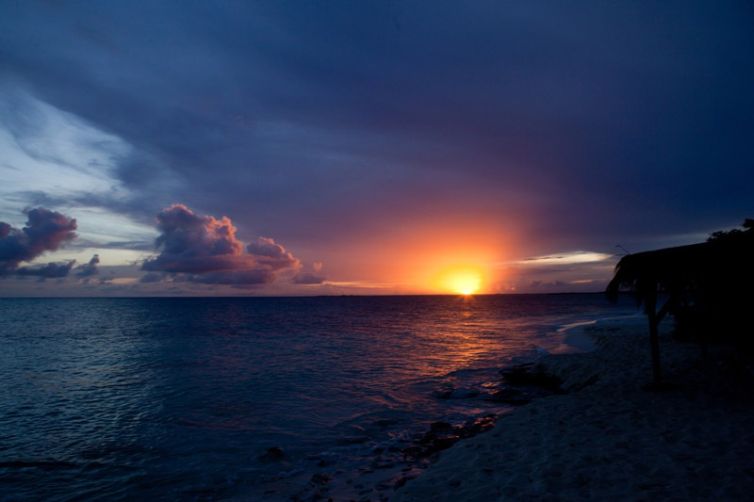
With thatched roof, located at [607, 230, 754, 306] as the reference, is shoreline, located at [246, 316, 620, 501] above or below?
below

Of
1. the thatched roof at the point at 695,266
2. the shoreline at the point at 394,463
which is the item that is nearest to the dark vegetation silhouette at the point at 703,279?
the thatched roof at the point at 695,266

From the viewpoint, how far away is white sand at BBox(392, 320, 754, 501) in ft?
21.7

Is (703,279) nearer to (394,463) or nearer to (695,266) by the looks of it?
(695,266)

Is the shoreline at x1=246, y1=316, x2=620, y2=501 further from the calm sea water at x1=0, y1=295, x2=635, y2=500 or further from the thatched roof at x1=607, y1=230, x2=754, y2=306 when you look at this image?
the thatched roof at x1=607, y1=230, x2=754, y2=306

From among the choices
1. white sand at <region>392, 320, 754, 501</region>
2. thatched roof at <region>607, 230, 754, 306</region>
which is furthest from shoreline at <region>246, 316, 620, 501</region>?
thatched roof at <region>607, 230, 754, 306</region>

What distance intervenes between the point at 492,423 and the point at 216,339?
37685 millimetres

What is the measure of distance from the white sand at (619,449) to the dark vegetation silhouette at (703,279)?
4.93 ft

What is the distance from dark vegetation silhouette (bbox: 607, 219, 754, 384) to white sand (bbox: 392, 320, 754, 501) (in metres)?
1.50

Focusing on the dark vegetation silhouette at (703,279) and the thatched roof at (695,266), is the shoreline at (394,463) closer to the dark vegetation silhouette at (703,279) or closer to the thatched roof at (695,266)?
the dark vegetation silhouette at (703,279)

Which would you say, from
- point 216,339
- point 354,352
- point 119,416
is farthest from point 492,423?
point 216,339

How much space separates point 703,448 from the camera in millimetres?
7852

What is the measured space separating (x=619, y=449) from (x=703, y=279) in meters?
6.90

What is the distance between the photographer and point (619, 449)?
26.9 ft

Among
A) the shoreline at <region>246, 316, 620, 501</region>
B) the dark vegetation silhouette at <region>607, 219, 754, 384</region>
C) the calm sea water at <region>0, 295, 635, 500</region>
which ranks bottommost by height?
the calm sea water at <region>0, 295, 635, 500</region>
